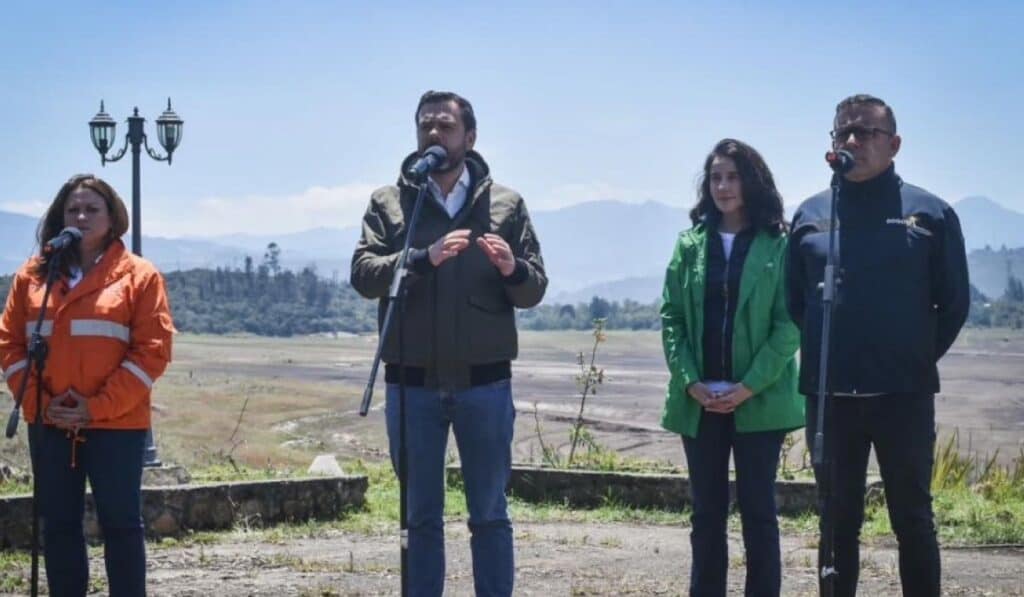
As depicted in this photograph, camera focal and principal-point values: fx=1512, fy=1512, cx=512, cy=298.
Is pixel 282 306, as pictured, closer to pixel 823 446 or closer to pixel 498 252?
pixel 498 252

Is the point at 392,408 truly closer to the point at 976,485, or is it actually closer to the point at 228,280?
the point at 976,485

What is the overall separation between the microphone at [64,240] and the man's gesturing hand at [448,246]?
136 centimetres

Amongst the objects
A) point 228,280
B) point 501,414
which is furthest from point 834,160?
point 228,280

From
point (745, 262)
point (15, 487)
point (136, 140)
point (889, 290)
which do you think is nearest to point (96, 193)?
point (745, 262)

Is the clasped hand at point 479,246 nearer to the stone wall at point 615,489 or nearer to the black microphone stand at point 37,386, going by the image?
the black microphone stand at point 37,386

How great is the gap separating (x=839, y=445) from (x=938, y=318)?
555mm

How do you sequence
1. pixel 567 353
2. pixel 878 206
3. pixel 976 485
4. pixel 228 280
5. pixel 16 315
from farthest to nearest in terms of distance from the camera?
pixel 228 280 < pixel 567 353 < pixel 976 485 < pixel 16 315 < pixel 878 206

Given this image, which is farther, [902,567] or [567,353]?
[567,353]

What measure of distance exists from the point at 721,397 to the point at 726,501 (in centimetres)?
40

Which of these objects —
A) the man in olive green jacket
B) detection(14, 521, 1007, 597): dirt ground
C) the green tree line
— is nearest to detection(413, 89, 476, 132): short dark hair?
the man in olive green jacket

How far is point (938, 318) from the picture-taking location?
17.0 feet

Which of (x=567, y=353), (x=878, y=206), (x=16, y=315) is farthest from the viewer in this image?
(x=567, y=353)

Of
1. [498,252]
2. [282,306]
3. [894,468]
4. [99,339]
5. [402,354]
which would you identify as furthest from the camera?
[282,306]

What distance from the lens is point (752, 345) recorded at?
5.40 metres
